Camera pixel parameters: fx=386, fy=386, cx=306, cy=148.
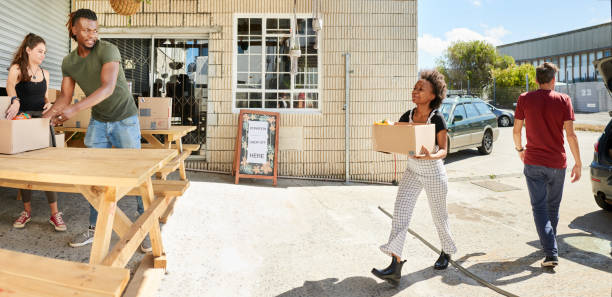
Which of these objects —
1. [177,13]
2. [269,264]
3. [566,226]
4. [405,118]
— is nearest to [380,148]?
[405,118]

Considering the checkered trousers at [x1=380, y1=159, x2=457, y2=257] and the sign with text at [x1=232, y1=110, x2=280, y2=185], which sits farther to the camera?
the sign with text at [x1=232, y1=110, x2=280, y2=185]

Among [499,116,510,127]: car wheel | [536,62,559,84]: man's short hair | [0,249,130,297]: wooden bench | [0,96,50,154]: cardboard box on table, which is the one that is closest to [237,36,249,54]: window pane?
[0,96,50,154]: cardboard box on table

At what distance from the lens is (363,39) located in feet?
23.5

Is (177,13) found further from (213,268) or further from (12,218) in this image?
(213,268)

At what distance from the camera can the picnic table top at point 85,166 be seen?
1854mm

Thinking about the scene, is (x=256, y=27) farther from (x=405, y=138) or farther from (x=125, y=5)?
(x=405, y=138)

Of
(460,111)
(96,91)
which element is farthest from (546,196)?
(460,111)

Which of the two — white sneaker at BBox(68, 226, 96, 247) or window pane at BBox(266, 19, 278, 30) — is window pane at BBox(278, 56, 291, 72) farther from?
white sneaker at BBox(68, 226, 96, 247)

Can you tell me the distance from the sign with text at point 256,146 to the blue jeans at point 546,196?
409 cm

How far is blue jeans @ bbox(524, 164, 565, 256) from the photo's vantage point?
11.1 feet

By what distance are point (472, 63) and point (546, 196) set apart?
44.4 m

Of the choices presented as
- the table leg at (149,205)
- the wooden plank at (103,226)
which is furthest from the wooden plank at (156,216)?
the wooden plank at (103,226)

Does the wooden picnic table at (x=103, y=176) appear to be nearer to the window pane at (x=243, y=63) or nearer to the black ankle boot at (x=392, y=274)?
the black ankle boot at (x=392, y=274)

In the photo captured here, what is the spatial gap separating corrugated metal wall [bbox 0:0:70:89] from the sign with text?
11.3 ft
